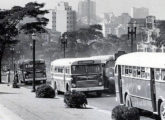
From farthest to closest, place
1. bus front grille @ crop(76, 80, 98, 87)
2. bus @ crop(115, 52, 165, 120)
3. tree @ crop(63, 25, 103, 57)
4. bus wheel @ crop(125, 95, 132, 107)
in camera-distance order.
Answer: tree @ crop(63, 25, 103, 57)
bus front grille @ crop(76, 80, 98, 87)
bus wheel @ crop(125, 95, 132, 107)
bus @ crop(115, 52, 165, 120)

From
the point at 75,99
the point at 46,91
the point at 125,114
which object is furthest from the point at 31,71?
the point at 125,114

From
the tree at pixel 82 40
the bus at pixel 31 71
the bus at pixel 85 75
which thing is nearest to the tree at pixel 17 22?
the bus at pixel 31 71

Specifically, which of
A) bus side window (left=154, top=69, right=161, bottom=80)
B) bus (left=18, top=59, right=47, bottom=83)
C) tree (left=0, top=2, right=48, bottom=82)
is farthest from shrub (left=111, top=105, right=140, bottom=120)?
tree (left=0, top=2, right=48, bottom=82)

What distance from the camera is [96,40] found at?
155 metres

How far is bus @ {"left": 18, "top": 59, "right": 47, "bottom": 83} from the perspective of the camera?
54125 mm

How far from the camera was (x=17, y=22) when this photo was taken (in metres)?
61.6

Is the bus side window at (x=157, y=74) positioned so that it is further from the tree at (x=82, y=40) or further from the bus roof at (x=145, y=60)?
the tree at (x=82, y=40)

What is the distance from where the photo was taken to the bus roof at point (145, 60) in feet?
Result: 59.6

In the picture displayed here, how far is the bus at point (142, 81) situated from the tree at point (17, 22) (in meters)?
37.4

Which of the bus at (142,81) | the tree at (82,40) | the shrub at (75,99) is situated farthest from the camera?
the tree at (82,40)

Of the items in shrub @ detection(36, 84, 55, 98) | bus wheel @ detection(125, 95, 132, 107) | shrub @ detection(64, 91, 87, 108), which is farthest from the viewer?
shrub @ detection(36, 84, 55, 98)

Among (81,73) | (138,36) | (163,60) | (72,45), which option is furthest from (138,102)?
(138,36)

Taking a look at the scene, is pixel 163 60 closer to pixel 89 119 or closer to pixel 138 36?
pixel 89 119

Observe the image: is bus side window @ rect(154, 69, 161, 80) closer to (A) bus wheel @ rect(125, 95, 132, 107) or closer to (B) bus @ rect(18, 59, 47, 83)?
(A) bus wheel @ rect(125, 95, 132, 107)
